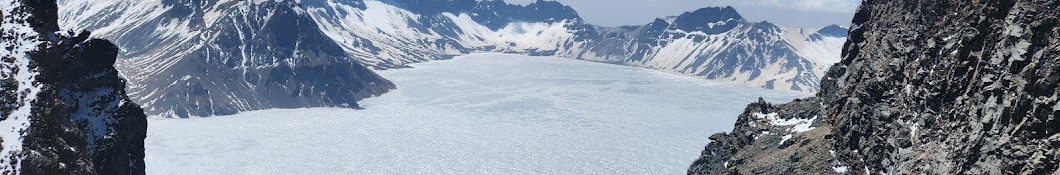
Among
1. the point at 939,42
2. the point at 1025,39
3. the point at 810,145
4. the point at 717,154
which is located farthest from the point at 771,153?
the point at 1025,39

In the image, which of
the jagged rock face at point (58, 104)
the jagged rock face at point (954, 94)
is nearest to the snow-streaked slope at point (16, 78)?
the jagged rock face at point (58, 104)

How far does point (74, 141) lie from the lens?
83.9 metres

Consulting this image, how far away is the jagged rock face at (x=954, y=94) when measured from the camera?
1917 inches

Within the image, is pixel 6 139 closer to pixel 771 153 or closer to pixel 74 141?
pixel 74 141

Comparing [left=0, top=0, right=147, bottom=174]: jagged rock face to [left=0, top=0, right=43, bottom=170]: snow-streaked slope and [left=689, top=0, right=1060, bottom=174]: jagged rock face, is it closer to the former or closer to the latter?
[left=0, top=0, right=43, bottom=170]: snow-streaked slope

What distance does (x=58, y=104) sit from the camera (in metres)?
84.6

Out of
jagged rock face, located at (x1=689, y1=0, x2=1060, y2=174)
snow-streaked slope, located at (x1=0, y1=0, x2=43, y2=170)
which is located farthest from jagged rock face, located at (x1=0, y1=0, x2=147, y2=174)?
jagged rock face, located at (x1=689, y1=0, x2=1060, y2=174)

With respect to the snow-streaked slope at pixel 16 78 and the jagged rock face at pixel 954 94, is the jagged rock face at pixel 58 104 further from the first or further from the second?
the jagged rock face at pixel 954 94

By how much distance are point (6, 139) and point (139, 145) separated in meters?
20.1

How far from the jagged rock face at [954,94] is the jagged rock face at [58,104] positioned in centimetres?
6274

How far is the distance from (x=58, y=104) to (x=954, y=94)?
71.8 metres

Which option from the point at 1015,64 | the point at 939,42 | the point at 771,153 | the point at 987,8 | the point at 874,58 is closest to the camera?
the point at 1015,64

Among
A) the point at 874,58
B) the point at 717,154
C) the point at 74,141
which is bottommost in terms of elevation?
the point at 717,154

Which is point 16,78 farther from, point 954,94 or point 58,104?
point 954,94
